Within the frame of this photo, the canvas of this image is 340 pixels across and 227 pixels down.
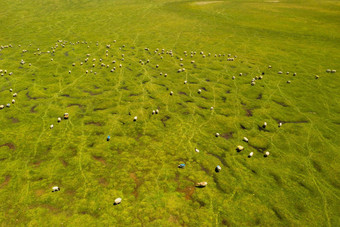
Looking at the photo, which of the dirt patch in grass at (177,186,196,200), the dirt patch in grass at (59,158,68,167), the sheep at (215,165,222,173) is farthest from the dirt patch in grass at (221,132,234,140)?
the dirt patch in grass at (59,158,68,167)

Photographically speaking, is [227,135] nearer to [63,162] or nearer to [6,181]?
[63,162]

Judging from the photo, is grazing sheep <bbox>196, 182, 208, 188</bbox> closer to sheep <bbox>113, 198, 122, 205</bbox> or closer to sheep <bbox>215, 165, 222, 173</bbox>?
sheep <bbox>215, 165, 222, 173</bbox>

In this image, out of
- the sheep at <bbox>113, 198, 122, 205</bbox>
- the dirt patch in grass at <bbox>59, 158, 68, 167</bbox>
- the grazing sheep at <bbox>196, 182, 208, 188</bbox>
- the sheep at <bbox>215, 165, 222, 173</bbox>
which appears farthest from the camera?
the dirt patch in grass at <bbox>59, 158, 68, 167</bbox>

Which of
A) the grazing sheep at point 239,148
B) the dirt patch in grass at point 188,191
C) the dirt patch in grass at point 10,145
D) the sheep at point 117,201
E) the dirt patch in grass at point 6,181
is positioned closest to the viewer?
the sheep at point 117,201

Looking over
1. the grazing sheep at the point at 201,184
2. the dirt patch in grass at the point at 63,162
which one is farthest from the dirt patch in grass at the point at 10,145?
the grazing sheep at the point at 201,184

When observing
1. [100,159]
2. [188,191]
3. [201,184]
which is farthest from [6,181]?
[201,184]

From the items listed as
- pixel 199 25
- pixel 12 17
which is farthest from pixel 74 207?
pixel 12 17

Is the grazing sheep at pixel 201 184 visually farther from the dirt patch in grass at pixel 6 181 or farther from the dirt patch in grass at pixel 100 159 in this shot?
the dirt patch in grass at pixel 6 181

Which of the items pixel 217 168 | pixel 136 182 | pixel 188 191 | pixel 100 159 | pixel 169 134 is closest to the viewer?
pixel 188 191
